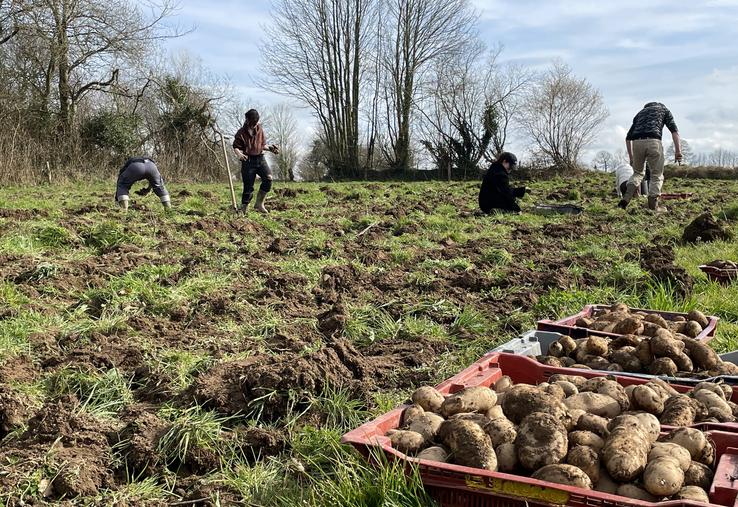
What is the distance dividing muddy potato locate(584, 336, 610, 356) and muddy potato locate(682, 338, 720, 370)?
15.9 inches

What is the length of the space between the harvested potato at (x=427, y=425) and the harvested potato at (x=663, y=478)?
715 mm

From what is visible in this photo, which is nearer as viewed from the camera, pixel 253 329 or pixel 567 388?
pixel 567 388

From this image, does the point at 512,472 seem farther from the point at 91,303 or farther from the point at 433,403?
the point at 91,303

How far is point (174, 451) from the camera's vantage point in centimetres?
266

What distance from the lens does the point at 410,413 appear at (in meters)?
2.47

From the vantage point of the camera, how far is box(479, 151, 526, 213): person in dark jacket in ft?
34.9

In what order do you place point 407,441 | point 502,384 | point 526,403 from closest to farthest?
point 407,441, point 526,403, point 502,384

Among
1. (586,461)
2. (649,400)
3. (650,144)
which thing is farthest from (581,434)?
(650,144)

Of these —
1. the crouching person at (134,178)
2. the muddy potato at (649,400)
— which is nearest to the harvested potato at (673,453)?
the muddy potato at (649,400)

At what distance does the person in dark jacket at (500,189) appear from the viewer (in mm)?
10625

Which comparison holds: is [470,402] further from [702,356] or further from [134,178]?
[134,178]

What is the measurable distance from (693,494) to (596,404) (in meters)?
0.65

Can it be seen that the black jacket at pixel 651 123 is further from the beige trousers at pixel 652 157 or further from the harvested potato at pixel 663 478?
the harvested potato at pixel 663 478

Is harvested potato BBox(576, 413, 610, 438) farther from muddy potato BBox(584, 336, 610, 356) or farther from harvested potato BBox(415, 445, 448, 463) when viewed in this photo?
muddy potato BBox(584, 336, 610, 356)
